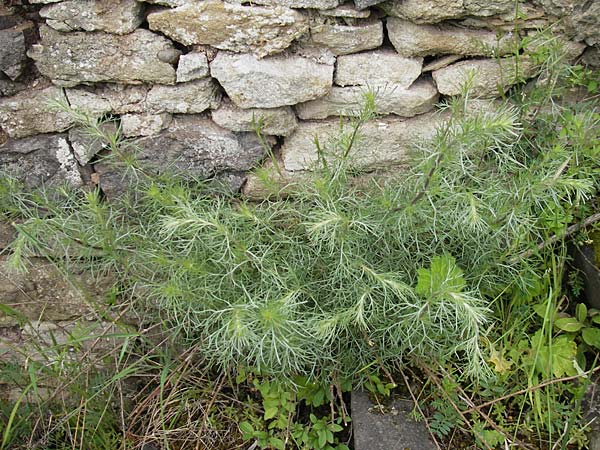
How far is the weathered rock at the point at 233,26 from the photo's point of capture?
7.84 ft

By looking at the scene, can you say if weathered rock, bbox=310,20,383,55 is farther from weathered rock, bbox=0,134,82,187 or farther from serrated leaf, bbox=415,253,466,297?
weathered rock, bbox=0,134,82,187

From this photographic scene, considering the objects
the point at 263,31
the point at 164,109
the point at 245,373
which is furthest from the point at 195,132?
the point at 245,373

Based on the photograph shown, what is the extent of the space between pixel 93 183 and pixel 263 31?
103 centimetres

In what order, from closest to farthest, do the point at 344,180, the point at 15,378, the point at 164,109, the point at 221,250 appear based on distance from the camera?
1. the point at 221,250
2. the point at 344,180
3. the point at 164,109
4. the point at 15,378

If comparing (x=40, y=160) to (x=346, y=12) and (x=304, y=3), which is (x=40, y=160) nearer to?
(x=304, y=3)

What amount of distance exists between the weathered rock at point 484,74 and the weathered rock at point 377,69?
0.12 m

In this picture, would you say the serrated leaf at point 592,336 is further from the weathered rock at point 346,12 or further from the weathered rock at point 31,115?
the weathered rock at point 31,115

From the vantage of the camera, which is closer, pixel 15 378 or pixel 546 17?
pixel 546 17

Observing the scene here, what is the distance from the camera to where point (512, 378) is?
8.37ft

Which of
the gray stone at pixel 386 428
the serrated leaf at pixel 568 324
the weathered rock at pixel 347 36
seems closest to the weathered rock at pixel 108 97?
the weathered rock at pixel 347 36

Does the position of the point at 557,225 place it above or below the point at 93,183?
below

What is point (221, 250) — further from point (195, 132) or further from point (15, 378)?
point (15, 378)

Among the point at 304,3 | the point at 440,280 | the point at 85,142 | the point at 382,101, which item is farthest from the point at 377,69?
the point at 85,142

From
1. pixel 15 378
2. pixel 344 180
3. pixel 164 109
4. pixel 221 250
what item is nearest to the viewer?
pixel 221 250
